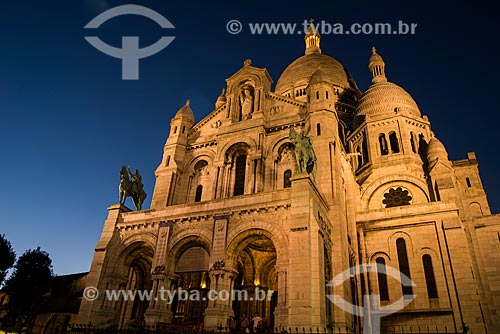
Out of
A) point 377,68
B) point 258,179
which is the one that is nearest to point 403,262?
point 258,179

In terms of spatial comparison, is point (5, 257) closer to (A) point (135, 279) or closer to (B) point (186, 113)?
(A) point (135, 279)

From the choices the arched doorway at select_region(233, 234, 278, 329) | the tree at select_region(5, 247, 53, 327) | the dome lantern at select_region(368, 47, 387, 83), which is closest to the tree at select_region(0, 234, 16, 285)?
the tree at select_region(5, 247, 53, 327)

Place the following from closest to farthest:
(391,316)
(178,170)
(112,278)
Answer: (112,278) → (391,316) → (178,170)

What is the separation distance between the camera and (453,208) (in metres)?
24.0

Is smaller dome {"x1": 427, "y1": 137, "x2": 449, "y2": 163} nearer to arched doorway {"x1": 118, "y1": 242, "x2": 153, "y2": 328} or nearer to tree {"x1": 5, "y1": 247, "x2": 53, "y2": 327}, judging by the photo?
arched doorway {"x1": 118, "y1": 242, "x2": 153, "y2": 328}

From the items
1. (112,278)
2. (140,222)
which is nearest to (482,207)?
(140,222)

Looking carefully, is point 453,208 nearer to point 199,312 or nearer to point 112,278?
point 199,312

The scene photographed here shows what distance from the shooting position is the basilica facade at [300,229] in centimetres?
1786

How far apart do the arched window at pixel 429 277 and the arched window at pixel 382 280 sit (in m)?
2.51

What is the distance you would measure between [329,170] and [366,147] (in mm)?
13445

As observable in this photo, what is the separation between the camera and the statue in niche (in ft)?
94.0

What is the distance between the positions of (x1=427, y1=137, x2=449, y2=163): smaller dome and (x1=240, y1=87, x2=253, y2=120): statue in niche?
15346 millimetres

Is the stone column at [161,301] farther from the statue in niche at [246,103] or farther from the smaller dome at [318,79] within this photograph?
the smaller dome at [318,79]

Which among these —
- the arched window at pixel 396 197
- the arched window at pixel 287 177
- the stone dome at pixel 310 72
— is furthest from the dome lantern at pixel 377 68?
the arched window at pixel 287 177
